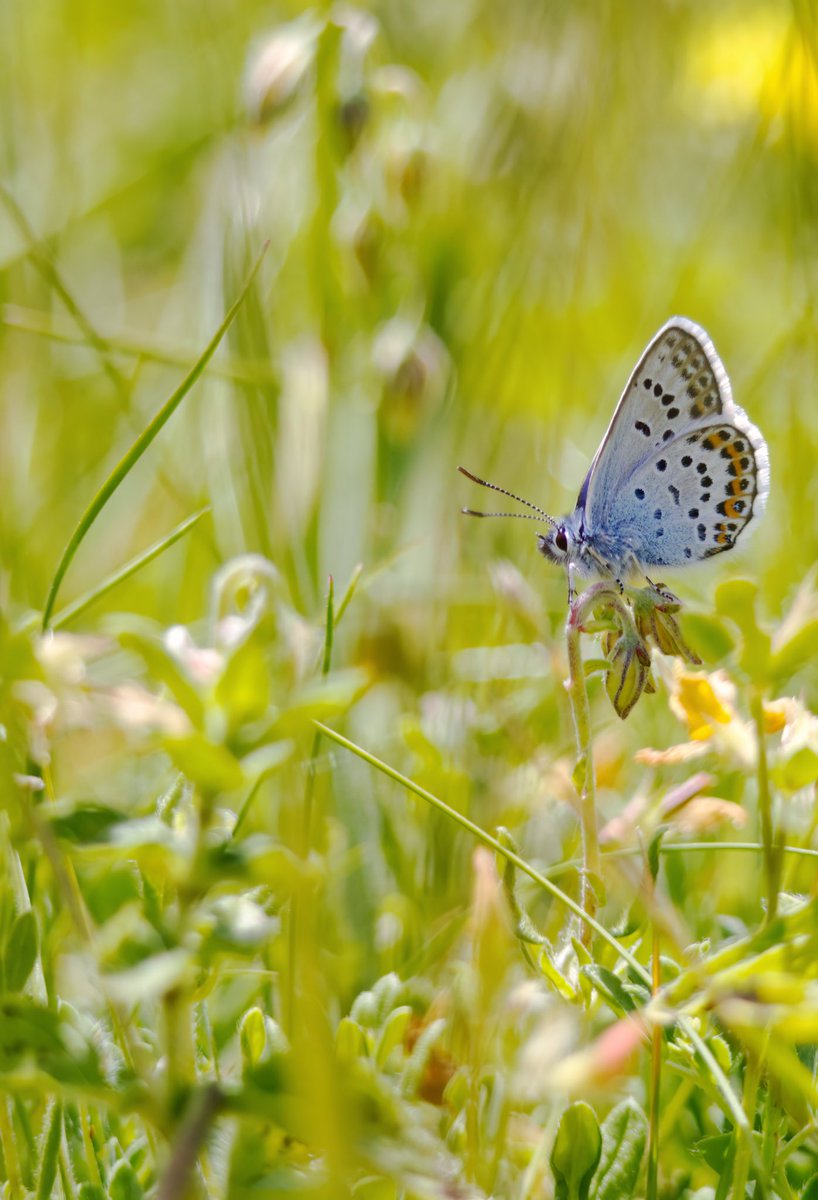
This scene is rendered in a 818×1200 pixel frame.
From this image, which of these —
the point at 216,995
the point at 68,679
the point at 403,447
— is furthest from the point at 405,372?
the point at 68,679

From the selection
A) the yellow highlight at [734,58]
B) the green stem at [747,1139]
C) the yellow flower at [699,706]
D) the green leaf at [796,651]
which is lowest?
the green stem at [747,1139]

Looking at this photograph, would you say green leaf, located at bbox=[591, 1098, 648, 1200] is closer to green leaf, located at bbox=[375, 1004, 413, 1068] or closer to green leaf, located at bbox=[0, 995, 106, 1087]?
green leaf, located at bbox=[375, 1004, 413, 1068]

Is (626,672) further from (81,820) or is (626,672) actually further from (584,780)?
(81,820)

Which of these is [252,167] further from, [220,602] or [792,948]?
[792,948]

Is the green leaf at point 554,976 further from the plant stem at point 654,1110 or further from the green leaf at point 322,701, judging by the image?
the green leaf at point 322,701

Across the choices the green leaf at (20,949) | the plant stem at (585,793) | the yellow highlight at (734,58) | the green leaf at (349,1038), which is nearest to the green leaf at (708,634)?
the plant stem at (585,793)

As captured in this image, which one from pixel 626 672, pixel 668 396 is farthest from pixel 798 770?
pixel 668 396
